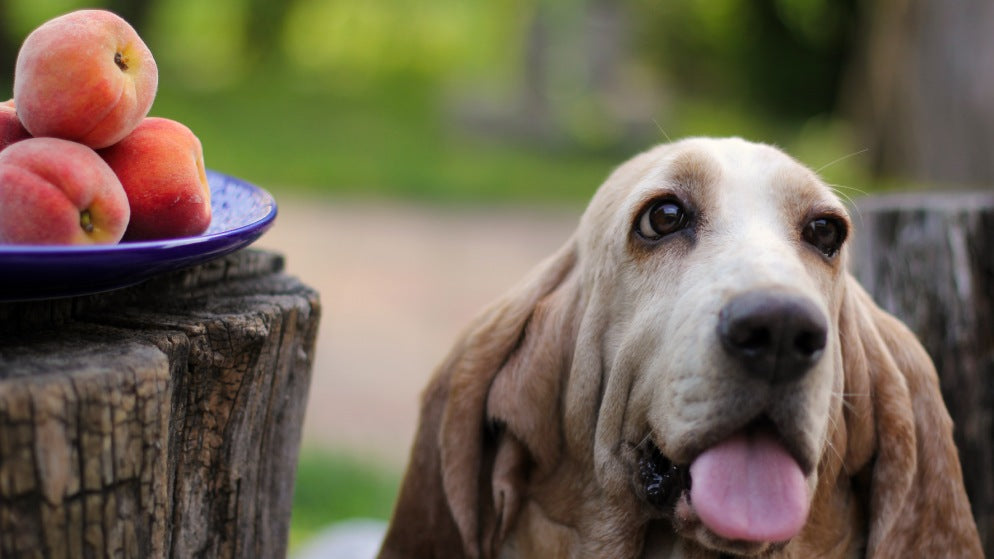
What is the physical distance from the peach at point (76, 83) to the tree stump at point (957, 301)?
240 centimetres

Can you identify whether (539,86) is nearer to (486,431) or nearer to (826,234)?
(486,431)

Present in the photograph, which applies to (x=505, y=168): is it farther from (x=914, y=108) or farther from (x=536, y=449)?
(x=536, y=449)

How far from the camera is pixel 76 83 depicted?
2.13 m

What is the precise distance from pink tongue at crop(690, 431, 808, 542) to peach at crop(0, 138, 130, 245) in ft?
4.48

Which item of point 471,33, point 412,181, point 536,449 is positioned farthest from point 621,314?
point 471,33

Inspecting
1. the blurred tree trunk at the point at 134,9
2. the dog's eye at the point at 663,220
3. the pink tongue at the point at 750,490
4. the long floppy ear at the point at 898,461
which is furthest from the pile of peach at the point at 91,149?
the blurred tree trunk at the point at 134,9

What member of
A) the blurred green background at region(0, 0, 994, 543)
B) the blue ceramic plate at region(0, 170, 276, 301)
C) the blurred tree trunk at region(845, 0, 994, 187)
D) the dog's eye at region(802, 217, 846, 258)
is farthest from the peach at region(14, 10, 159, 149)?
the blurred green background at region(0, 0, 994, 543)

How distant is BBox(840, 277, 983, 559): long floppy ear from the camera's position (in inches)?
106

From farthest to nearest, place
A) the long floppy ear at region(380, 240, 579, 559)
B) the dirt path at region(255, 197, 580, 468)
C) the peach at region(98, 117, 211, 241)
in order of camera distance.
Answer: the dirt path at region(255, 197, 580, 468) → the long floppy ear at region(380, 240, 579, 559) → the peach at region(98, 117, 211, 241)

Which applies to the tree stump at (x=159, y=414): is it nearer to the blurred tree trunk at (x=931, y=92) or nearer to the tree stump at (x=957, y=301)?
the tree stump at (x=957, y=301)

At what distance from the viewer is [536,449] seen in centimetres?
284

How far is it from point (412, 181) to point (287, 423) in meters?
13.2

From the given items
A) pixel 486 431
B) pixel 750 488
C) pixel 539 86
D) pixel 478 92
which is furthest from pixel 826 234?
pixel 478 92

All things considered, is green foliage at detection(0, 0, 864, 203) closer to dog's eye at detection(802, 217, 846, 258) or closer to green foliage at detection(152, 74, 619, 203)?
green foliage at detection(152, 74, 619, 203)
